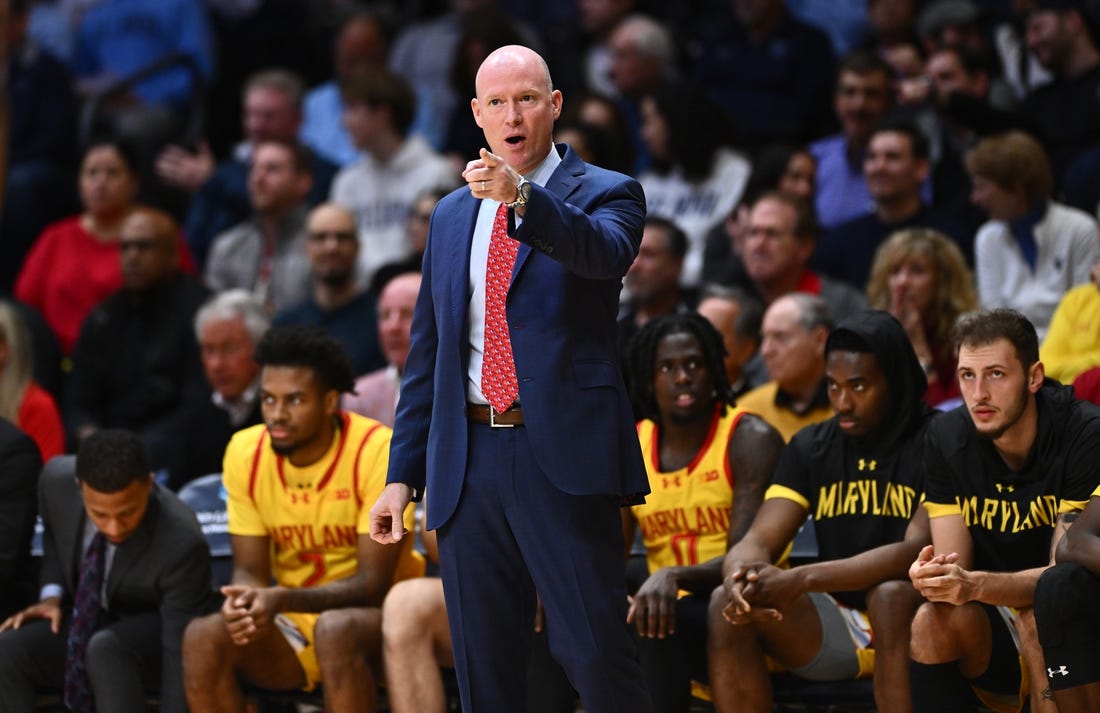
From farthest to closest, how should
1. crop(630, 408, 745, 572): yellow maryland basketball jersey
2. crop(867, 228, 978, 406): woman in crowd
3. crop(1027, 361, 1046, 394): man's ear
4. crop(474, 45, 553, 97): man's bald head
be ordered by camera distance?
crop(867, 228, 978, 406): woman in crowd
crop(630, 408, 745, 572): yellow maryland basketball jersey
crop(1027, 361, 1046, 394): man's ear
crop(474, 45, 553, 97): man's bald head

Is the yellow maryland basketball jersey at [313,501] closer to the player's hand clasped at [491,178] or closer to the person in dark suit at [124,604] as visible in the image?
the person in dark suit at [124,604]

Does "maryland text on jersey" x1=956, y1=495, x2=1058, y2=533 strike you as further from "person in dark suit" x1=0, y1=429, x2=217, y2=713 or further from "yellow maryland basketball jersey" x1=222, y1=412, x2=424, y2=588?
"person in dark suit" x1=0, y1=429, x2=217, y2=713

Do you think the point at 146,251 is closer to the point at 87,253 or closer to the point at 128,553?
the point at 87,253

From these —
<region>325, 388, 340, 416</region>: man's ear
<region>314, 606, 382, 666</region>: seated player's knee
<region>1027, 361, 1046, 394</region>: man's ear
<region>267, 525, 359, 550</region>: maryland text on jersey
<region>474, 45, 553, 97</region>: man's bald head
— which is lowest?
<region>314, 606, 382, 666</region>: seated player's knee

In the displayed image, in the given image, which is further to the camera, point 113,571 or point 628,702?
point 113,571

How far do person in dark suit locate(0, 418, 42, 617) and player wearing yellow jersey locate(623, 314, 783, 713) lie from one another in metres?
1.96

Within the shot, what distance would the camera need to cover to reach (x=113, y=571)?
5.38m

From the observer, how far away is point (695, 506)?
5.31 m

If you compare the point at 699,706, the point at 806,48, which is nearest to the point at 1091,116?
the point at 806,48

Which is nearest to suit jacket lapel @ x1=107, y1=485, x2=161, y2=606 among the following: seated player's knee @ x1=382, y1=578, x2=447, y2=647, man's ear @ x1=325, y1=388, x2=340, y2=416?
man's ear @ x1=325, y1=388, x2=340, y2=416

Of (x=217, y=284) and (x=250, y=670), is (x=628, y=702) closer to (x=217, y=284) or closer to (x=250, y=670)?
(x=250, y=670)

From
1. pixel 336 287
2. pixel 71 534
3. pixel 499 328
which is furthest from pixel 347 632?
pixel 336 287

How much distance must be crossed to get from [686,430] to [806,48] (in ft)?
12.9

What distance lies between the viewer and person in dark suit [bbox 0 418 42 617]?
5605mm
